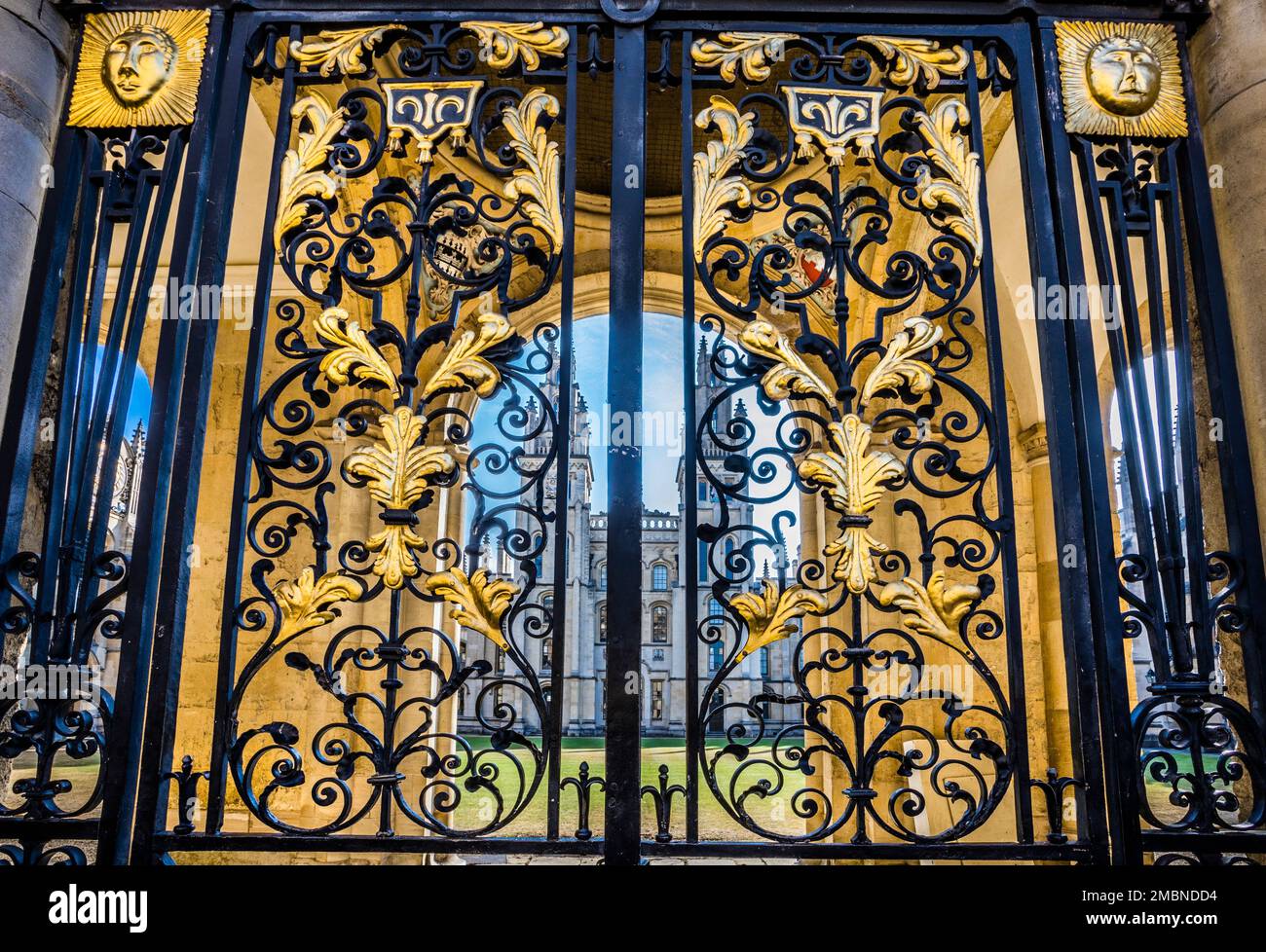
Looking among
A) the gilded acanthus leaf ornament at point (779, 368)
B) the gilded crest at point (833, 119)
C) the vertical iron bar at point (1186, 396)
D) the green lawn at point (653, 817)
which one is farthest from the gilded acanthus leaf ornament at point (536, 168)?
the green lawn at point (653, 817)

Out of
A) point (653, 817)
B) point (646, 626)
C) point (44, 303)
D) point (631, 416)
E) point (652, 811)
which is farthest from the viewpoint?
point (646, 626)

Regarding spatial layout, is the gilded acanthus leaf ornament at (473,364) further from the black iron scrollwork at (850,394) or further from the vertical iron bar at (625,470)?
the black iron scrollwork at (850,394)

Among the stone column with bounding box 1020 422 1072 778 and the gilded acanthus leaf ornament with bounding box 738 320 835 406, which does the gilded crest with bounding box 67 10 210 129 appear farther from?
the stone column with bounding box 1020 422 1072 778

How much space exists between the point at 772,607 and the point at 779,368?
30.9 inches

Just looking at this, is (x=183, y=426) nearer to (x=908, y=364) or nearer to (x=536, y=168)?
(x=536, y=168)

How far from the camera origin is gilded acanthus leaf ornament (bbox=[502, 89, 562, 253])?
10.7 ft

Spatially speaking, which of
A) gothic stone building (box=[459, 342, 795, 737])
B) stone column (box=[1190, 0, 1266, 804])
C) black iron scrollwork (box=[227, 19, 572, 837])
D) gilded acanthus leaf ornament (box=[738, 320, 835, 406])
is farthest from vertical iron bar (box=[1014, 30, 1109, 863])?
gothic stone building (box=[459, 342, 795, 737])

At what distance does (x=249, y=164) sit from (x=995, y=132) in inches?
206

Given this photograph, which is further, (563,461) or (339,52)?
(339,52)

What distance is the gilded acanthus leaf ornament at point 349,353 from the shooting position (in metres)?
3.18

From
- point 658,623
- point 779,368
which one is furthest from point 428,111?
point 658,623

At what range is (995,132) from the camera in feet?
22.3

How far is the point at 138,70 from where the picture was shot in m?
3.34

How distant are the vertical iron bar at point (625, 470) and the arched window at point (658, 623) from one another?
40.0 metres
